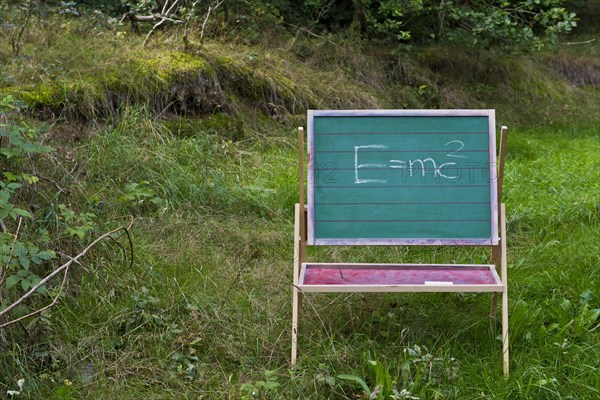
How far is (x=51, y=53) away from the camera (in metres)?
7.83

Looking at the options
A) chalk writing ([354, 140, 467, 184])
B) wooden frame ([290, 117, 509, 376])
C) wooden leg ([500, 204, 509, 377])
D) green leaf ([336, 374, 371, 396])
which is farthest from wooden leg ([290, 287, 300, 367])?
wooden leg ([500, 204, 509, 377])

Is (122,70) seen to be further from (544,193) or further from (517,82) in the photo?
(517,82)

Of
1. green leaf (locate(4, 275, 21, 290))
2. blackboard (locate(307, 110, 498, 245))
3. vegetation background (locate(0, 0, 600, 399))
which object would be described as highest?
blackboard (locate(307, 110, 498, 245))

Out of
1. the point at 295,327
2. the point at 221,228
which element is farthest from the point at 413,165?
the point at 221,228

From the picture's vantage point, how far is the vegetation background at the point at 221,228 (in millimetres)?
4031

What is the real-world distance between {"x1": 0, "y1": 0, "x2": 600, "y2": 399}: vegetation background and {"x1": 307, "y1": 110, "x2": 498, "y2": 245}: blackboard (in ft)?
1.55

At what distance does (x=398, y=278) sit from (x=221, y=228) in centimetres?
177

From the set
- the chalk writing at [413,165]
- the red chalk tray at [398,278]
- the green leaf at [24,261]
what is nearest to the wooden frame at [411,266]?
the red chalk tray at [398,278]

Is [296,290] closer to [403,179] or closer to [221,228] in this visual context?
[403,179]

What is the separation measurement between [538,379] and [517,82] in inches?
368

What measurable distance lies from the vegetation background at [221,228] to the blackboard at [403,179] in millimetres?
473

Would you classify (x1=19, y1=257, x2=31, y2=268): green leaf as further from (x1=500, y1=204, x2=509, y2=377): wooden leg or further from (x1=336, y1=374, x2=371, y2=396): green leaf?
(x1=500, y1=204, x2=509, y2=377): wooden leg

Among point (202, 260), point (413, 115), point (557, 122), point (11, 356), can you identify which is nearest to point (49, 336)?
point (11, 356)

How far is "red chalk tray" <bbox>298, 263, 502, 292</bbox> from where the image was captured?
13.5 feet
